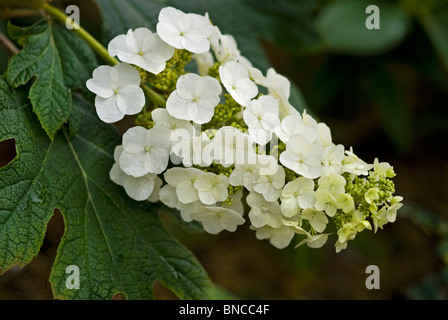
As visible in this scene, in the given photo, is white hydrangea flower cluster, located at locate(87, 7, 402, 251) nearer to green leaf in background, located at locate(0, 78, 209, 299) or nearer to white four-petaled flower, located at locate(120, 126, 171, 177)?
white four-petaled flower, located at locate(120, 126, 171, 177)

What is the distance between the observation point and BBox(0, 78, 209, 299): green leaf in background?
3.29 feet

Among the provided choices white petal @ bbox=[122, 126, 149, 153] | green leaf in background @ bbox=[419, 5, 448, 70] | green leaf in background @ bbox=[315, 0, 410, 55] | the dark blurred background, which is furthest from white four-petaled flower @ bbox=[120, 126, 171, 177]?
green leaf in background @ bbox=[419, 5, 448, 70]

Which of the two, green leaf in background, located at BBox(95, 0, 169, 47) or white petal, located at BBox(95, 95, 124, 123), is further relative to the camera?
green leaf in background, located at BBox(95, 0, 169, 47)

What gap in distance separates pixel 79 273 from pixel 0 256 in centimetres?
16

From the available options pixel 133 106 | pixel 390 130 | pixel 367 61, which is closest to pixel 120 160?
pixel 133 106

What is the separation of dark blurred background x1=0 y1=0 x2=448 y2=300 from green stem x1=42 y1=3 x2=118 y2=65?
501 mm

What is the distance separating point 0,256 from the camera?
37.7 inches

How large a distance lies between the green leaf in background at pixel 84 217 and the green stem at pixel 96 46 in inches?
5.8

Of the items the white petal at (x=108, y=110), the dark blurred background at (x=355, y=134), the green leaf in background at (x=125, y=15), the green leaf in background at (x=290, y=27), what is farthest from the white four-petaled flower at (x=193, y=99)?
the green leaf in background at (x=290, y=27)

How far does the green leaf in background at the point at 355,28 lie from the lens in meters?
2.09

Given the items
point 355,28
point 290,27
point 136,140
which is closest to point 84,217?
point 136,140
